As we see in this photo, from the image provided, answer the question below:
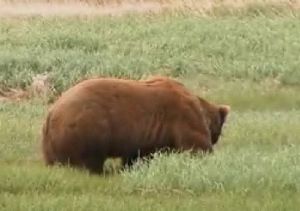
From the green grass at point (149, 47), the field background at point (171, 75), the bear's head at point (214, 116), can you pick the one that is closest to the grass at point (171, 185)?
the field background at point (171, 75)

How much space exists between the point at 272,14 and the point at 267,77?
885 cm

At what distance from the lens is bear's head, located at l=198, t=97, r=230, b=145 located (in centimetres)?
1097

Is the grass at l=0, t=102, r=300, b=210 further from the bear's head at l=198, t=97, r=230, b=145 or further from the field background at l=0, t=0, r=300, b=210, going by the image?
the bear's head at l=198, t=97, r=230, b=145

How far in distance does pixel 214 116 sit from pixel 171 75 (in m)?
10.0

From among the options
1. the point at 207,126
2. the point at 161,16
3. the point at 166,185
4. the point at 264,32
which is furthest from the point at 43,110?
the point at 161,16

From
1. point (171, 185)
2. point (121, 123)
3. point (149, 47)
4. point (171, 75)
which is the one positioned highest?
point (121, 123)

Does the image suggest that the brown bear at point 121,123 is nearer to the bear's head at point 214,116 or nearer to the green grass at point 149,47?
the bear's head at point 214,116

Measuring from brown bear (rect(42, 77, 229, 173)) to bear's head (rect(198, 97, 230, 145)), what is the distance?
49 mm

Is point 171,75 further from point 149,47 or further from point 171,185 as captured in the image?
point 171,185

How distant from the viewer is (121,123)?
997cm

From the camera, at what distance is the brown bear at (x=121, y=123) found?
31.9 feet

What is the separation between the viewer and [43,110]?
51.8 ft

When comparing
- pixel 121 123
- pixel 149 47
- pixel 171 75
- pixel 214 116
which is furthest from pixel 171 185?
pixel 149 47

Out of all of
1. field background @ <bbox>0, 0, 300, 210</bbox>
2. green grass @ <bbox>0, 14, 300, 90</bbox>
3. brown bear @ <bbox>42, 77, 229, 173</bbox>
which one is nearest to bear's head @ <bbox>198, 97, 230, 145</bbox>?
brown bear @ <bbox>42, 77, 229, 173</bbox>
